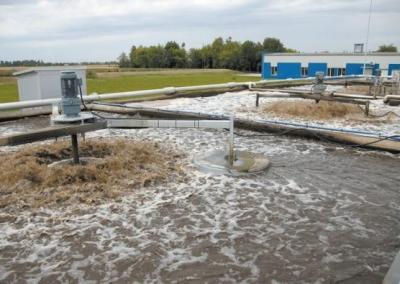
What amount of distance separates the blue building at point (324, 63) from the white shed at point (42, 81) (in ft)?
75.4

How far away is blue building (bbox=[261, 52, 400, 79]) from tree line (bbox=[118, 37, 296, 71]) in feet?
95.6

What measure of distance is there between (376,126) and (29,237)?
25.1 ft

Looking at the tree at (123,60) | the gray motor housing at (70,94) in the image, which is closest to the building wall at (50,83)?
the gray motor housing at (70,94)

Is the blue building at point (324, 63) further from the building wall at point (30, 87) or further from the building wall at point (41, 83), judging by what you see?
the building wall at point (30, 87)

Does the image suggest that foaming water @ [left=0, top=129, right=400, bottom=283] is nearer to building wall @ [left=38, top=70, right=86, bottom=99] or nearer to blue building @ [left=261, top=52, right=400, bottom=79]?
building wall @ [left=38, top=70, right=86, bottom=99]

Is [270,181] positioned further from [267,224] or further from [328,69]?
[328,69]

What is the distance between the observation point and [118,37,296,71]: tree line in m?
66.4

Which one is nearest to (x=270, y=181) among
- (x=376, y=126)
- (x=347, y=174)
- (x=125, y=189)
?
(x=347, y=174)

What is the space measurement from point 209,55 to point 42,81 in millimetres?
73949

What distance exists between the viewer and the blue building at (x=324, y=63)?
28055mm

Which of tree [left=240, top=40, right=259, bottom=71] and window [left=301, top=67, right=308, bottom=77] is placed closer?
window [left=301, top=67, right=308, bottom=77]

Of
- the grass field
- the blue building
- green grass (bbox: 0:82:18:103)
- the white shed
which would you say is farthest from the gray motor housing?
the blue building

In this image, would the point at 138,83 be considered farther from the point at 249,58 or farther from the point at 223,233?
the point at 249,58

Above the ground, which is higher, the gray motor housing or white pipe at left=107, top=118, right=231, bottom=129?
the gray motor housing
